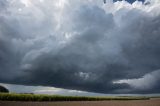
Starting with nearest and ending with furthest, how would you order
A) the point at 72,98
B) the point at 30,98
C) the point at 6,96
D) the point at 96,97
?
1. the point at 6,96
2. the point at 30,98
3. the point at 72,98
4. the point at 96,97

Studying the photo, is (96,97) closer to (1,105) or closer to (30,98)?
(30,98)

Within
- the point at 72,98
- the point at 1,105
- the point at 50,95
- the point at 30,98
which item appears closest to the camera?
the point at 1,105

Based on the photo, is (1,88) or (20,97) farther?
(1,88)

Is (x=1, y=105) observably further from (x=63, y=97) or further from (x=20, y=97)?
(x=63, y=97)

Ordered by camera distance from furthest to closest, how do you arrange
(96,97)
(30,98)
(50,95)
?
(96,97) → (50,95) → (30,98)

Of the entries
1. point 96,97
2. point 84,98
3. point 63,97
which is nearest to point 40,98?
point 63,97

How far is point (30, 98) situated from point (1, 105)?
35233 mm

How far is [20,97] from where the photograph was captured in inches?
2997

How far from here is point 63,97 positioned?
A: 92188mm

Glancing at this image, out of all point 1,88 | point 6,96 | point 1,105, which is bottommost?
point 1,105

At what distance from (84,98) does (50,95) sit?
53.1 feet

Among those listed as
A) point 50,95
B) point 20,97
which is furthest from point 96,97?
point 20,97

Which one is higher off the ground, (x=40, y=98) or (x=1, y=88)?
(x=1, y=88)

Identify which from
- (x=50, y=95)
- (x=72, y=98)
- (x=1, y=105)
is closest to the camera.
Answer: (x=1, y=105)
